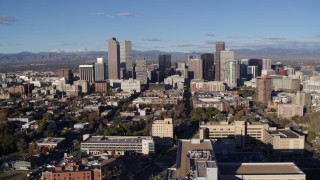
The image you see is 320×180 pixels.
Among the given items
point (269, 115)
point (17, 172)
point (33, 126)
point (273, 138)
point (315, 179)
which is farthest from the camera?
point (269, 115)

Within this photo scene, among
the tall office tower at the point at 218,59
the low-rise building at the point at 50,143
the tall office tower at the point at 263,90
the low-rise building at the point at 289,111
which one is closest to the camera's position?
the low-rise building at the point at 50,143

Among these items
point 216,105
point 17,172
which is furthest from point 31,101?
point 17,172

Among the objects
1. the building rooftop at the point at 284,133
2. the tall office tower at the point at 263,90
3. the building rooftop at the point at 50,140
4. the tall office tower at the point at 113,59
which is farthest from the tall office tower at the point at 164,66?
the building rooftop at the point at 284,133

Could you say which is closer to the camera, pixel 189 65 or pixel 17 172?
pixel 17 172

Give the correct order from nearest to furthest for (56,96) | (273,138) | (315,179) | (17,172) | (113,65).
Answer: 1. (315,179)
2. (17,172)
3. (273,138)
4. (56,96)
5. (113,65)

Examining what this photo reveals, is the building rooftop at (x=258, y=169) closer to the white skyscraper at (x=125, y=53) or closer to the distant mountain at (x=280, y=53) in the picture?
the white skyscraper at (x=125, y=53)

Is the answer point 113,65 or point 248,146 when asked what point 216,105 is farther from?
point 113,65

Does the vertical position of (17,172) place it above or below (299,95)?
below
